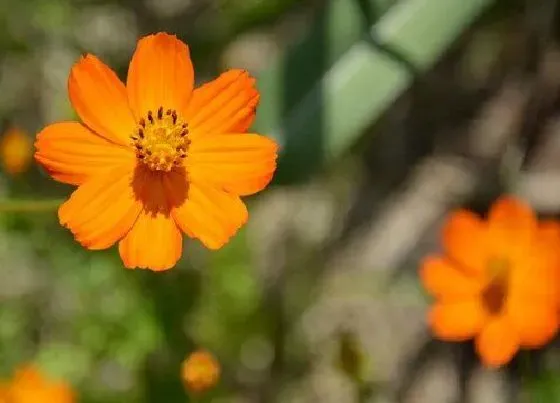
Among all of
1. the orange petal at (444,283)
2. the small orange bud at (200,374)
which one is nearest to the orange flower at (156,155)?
the small orange bud at (200,374)

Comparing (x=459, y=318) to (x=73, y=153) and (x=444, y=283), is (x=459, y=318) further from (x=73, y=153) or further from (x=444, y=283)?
(x=73, y=153)

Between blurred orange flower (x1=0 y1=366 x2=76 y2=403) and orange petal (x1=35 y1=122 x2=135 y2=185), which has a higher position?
orange petal (x1=35 y1=122 x2=135 y2=185)

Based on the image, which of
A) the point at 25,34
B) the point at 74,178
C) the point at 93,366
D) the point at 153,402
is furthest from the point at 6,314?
the point at 74,178

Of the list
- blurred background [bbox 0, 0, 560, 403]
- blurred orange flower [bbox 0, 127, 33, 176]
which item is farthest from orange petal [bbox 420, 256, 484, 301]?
blurred orange flower [bbox 0, 127, 33, 176]

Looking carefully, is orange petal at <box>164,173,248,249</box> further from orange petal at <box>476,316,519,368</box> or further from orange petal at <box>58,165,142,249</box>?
orange petal at <box>476,316,519,368</box>

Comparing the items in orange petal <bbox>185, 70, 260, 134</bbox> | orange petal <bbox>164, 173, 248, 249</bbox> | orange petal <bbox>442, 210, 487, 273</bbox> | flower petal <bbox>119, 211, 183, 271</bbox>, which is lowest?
flower petal <bbox>119, 211, 183, 271</bbox>

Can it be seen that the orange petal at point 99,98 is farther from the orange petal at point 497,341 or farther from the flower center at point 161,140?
the orange petal at point 497,341

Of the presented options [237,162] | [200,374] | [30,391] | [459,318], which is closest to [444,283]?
[459,318]

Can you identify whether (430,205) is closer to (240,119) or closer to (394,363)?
(394,363)
